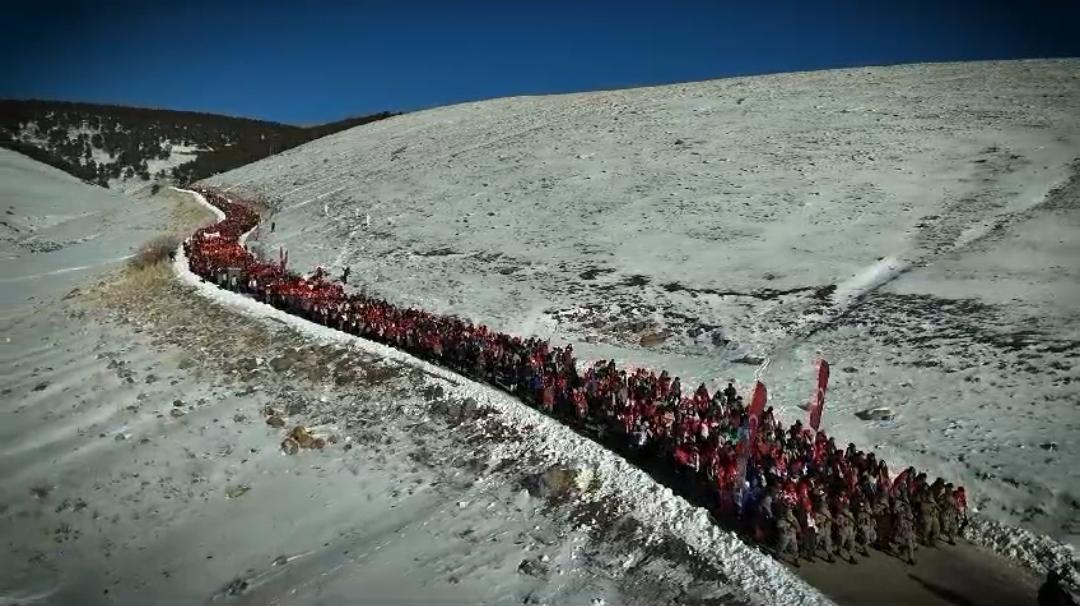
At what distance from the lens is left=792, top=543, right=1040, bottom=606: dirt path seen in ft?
33.9

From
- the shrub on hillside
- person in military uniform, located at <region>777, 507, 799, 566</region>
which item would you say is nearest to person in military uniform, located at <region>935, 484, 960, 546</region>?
person in military uniform, located at <region>777, 507, 799, 566</region>

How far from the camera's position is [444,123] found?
70.8 m

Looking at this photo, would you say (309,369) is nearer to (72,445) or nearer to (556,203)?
(72,445)

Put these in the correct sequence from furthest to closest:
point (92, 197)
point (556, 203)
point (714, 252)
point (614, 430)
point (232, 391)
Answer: point (92, 197) < point (556, 203) < point (714, 252) < point (232, 391) < point (614, 430)

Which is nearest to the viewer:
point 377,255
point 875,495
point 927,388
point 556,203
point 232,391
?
point 875,495

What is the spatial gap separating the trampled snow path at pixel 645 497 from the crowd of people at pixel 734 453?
51cm

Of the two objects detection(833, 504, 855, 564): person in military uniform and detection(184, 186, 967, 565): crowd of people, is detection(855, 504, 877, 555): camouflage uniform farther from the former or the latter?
detection(833, 504, 855, 564): person in military uniform

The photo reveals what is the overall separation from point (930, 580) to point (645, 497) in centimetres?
470

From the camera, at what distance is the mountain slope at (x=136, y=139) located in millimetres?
90875

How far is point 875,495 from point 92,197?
75.2 metres

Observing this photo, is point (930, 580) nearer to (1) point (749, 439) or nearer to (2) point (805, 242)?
(1) point (749, 439)

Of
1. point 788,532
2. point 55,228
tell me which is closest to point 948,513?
point 788,532

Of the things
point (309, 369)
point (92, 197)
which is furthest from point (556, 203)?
point (92, 197)

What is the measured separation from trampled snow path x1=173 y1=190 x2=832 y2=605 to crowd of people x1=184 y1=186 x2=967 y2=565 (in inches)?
20.0
